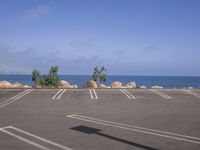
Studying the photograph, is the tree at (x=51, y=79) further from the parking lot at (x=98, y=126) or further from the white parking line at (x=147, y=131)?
the white parking line at (x=147, y=131)

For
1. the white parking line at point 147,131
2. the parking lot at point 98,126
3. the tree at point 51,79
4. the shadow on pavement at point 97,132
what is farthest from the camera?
the tree at point 51,79

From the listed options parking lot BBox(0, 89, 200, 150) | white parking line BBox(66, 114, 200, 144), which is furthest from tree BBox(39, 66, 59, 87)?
white parking line BBox(66, 114, 200, 144)

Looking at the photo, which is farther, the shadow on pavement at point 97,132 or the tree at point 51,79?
the tree at point 51,79

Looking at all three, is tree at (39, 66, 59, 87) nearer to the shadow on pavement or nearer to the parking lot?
the parking lot

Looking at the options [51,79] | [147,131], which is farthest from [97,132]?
[51,79]

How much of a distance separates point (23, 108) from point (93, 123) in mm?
5509

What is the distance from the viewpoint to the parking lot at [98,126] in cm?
802

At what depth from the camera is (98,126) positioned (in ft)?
34.6

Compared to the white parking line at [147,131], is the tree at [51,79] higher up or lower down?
higher up

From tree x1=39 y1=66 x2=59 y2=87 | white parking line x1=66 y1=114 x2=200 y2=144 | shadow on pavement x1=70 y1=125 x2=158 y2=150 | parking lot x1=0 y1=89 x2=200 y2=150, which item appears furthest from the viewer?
tree x1=39 y1=66 x2=59 y2=87

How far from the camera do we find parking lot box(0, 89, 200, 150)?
8023mm

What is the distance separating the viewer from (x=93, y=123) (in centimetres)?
1109

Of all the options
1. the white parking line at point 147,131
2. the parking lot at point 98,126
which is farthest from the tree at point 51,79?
the white parking line at point 147,131

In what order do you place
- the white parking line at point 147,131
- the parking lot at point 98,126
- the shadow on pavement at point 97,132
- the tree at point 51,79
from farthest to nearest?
1. the tree at point 51,79
2. the white parking line at point 147,131
3. the parking lot at point 98,126
4. the shadow on pavement at point 97,132
